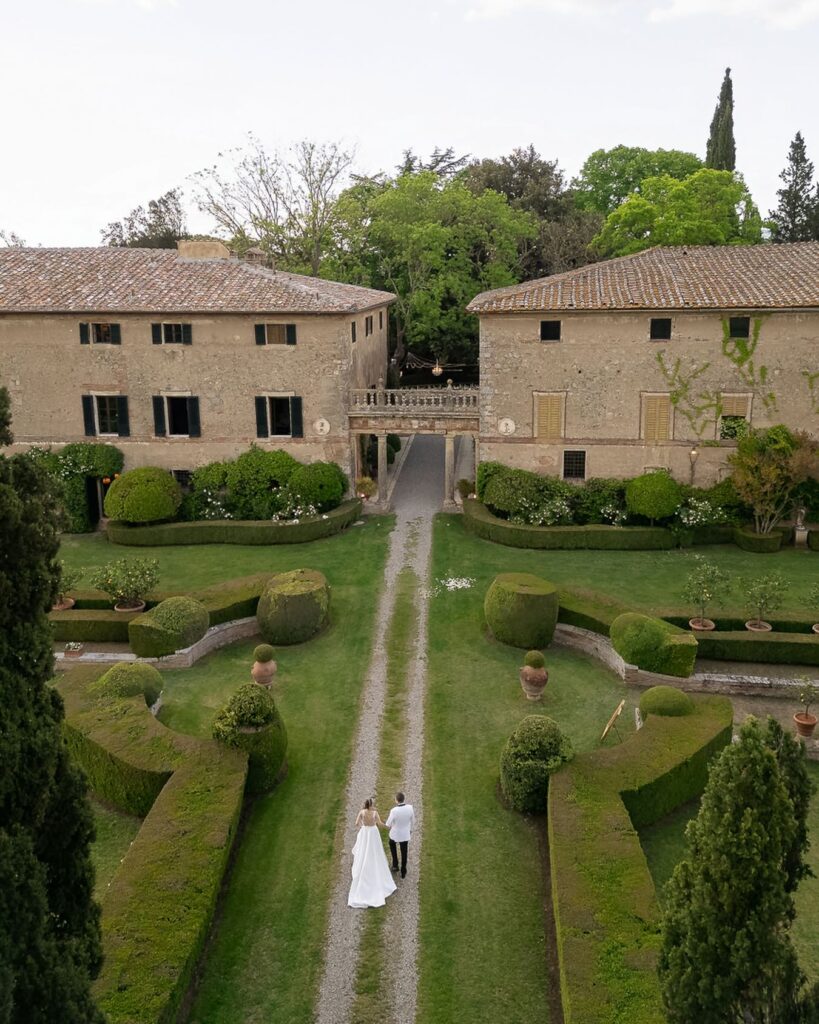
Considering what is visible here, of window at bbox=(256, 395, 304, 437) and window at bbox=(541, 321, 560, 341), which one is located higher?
window at bbox=(541, 321, 560, 341)

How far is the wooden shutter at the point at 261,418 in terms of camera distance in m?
33.7

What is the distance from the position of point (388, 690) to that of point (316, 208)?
1483 inches

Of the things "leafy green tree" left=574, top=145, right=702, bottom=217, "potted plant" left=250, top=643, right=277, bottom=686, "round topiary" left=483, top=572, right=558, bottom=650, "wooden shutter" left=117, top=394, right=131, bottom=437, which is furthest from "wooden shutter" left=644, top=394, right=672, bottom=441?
"leafy green tree" left=574, top=145, right=702, bottom=217

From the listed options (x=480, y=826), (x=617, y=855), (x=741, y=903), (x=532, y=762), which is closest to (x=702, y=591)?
(x=532, y=762)

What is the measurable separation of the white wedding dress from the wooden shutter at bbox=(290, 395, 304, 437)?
22.3 meters

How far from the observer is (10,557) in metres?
9.52

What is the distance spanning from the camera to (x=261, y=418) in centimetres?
3388

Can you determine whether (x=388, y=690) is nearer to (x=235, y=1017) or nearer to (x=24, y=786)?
(x=235, y=1017)

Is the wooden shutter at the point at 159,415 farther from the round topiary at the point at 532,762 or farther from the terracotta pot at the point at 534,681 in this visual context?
the round topiary at the point at 532,762

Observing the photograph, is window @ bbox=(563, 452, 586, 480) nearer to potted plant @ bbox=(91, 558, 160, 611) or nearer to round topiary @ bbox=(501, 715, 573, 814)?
potted plant @ bbox=(91, 558, 160, 611)

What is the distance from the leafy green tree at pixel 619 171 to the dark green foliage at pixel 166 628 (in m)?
46.0

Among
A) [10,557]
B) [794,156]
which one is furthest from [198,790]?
[794,156]

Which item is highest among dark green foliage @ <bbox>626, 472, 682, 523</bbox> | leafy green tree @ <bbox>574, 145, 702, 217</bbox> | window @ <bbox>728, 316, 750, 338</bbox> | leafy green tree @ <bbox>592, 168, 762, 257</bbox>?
leafy green tree @ <bbox>574, 145, 702, 217</bbox>

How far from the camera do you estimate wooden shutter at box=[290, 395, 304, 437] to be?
33688mm
